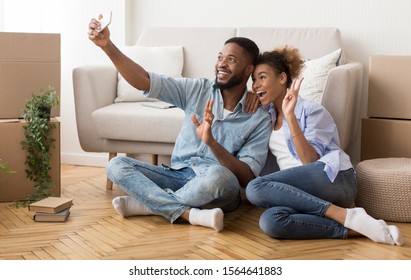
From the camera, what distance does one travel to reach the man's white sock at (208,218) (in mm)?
3000

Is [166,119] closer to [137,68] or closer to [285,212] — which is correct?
[137,68]

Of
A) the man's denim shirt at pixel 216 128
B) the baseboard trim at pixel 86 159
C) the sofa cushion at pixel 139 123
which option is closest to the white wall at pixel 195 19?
the baseboard trim at pixel 86 159

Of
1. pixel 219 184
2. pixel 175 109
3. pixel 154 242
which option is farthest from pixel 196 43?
pixel 154 242

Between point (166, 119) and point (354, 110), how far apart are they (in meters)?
0.91

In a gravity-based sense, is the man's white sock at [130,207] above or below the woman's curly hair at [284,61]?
below

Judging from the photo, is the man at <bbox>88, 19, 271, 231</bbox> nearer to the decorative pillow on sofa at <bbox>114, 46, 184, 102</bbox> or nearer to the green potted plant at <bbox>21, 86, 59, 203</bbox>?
the green potted plant at <bbox>21, 86, 59, 203</bbox>

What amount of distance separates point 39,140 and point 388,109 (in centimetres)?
163

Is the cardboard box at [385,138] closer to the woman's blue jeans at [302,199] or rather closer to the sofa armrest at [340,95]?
the sofa armrest at [340,95]

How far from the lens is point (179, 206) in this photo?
3121 mm

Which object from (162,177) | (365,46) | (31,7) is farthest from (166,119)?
(31,7)

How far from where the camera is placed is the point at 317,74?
11.8 ft

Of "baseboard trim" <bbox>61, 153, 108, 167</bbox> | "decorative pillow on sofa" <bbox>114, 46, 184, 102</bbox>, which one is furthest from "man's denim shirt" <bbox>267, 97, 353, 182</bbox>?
"baseboard trim" <bbox>61, 153, 108, 167</bbox>

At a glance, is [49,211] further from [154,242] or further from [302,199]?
[302,199]

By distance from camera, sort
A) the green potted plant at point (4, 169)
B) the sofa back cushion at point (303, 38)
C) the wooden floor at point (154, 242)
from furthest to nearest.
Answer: the sofa back cushion at point (303, 38) < the green potted plant at point (4, 169) < the wooden floor at point (154, 242)
